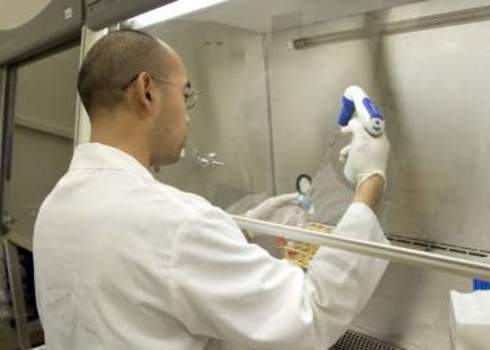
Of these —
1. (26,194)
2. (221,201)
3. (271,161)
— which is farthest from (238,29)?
(26,194)

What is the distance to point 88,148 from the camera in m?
0.88

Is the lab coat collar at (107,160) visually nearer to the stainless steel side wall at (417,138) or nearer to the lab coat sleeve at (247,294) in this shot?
the lab coat sleeve at (247,294)

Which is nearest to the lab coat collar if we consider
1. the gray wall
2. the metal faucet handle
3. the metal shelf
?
the metal shelf

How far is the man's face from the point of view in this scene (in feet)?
2.86

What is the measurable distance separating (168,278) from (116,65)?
1.27ft

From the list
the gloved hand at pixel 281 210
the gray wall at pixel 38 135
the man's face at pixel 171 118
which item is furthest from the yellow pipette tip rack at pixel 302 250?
the gray wall at pixel 38 135

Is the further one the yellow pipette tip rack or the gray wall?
the gray wall

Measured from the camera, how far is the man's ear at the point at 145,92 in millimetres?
835

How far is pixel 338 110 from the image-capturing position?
4.32 feet

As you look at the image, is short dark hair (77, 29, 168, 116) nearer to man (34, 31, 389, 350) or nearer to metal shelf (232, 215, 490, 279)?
man (34, 31, 389, 350)

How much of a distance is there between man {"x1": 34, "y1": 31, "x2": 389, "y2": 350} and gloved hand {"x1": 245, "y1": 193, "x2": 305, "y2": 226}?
0.37 meters

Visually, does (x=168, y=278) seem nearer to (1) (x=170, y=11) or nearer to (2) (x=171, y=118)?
(2) (x=171, y=118)

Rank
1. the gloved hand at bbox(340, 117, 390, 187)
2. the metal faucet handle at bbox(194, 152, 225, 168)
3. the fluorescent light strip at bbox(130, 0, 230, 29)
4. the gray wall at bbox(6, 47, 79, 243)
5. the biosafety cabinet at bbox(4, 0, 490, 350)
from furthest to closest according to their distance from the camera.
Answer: the gray wall at bbox(6, 47, 79, 243)
the metal faucet handle at bbox(194, 152, 225, 168)
the fluorescent light strip at bbox(130, 0, 230, 29)
the biosafety cabinet at bbox(4, 0, 490, 350)
the gloved hand at bbox(340, 117, 390, 187)

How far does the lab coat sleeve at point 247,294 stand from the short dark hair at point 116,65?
28cm
